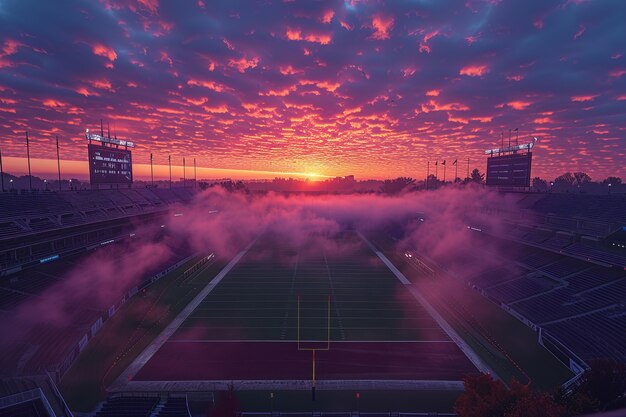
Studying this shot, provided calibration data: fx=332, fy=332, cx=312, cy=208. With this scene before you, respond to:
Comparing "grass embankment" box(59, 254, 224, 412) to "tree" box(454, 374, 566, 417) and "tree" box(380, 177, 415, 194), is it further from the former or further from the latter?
"tree" box(380, 177, 415, 194)

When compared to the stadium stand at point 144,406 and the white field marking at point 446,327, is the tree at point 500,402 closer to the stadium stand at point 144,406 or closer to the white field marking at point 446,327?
the white field marking at point 446,327

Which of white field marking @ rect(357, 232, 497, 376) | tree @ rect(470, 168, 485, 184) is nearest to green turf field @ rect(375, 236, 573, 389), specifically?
white field marking @ rect(357, 232, 497, 376)

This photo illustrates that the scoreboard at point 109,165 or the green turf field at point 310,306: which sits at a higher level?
the scoreboard at point 109,165

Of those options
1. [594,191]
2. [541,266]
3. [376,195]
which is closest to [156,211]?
[541,266]

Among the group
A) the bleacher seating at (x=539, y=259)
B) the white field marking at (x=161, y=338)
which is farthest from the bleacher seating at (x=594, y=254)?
the white field marking at (x=161, y=338)

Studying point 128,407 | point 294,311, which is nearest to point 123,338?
point 128,407

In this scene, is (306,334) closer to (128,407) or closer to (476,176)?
(128,407)
